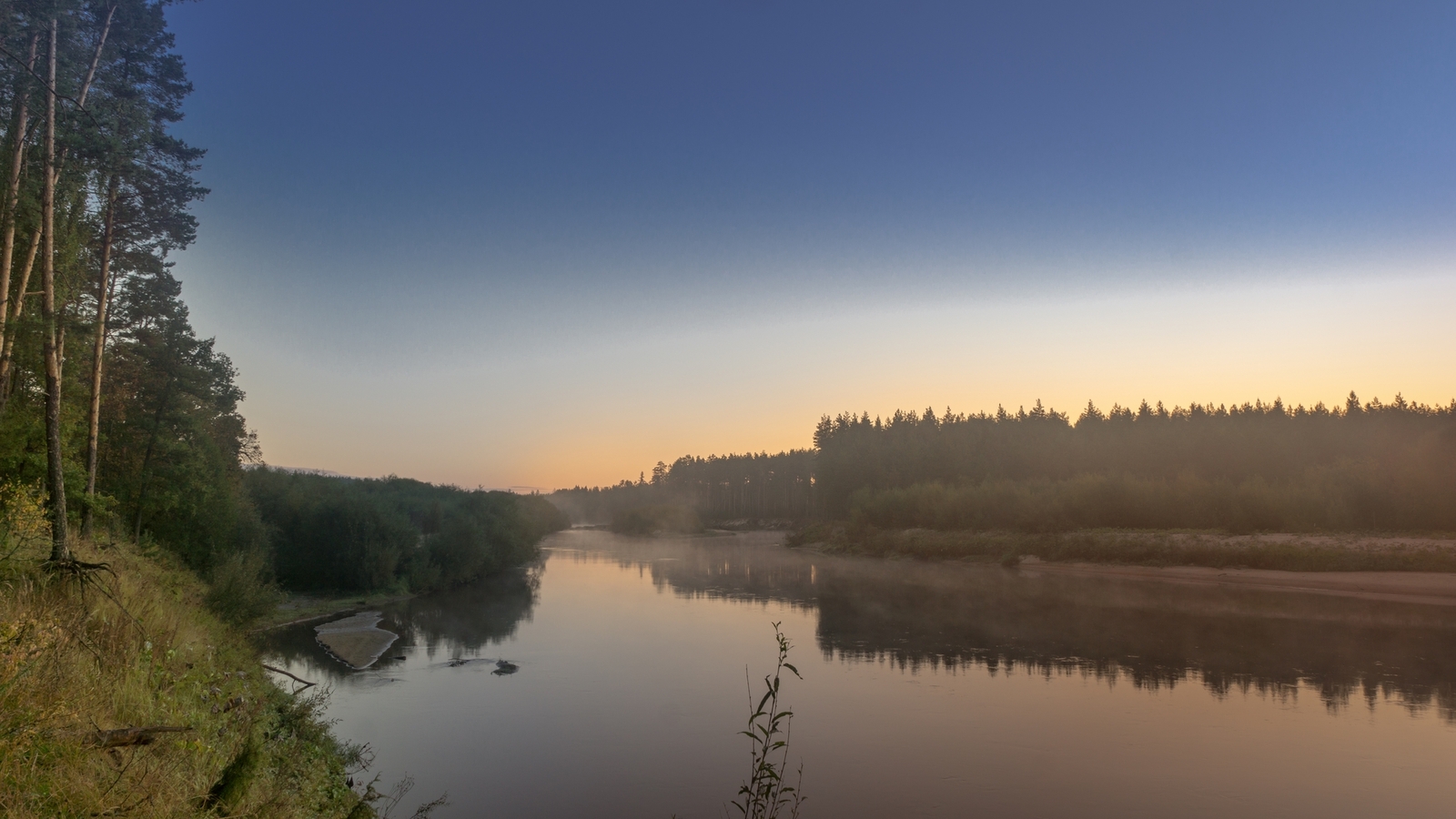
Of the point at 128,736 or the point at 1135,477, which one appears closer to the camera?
the point at 128,736

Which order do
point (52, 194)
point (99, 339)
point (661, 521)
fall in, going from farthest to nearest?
1. point (661, 521)
2. point (99, 339)
3. point (52, 194)

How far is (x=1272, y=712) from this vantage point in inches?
628

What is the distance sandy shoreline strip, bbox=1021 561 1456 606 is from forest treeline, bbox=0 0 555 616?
135 ft

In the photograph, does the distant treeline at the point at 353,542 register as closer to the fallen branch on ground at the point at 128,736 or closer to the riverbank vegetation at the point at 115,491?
the riverbank vegetation at the point at 115,491

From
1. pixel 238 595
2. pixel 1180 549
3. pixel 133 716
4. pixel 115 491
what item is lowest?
pixel 1180 549

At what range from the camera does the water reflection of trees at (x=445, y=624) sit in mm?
22359

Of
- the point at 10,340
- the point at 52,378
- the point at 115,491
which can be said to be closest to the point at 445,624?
the point at 115,491

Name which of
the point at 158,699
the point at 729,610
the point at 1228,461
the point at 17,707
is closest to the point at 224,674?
the point at 158,699

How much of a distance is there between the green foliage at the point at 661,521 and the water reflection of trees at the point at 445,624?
200ft

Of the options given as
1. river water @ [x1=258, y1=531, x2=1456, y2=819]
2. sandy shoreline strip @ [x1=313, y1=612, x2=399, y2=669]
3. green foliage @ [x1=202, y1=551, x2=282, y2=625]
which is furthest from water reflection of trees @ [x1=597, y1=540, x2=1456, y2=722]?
green foliage @ [x1=202, y1=551, x2=282, y2=625]

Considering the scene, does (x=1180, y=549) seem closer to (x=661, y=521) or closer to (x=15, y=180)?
(x=15, y=180)

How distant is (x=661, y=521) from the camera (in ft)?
340

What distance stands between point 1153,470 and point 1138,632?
42533 millimetres

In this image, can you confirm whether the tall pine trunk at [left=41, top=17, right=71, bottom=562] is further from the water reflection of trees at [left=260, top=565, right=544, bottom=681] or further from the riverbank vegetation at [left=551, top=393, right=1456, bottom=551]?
the riverbank vegetation at [left=551, top=393, right=1456, bottom=551]
